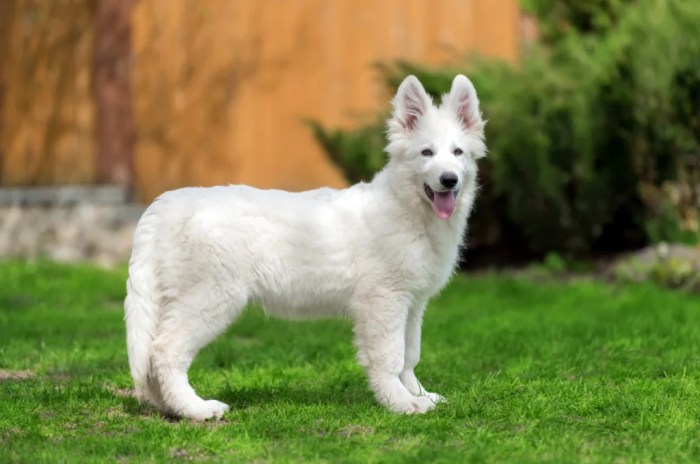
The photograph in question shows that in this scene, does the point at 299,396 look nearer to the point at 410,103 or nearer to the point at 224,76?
the point at 410,103

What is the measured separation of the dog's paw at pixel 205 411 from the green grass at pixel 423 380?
0.06 metres

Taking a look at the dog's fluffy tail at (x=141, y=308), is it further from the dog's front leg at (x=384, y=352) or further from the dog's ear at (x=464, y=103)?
the dog's ear at (x=464, y=103)

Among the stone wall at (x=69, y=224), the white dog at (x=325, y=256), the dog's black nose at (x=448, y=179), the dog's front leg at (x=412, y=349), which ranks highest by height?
the dog's black nose at (x=448, y=179)

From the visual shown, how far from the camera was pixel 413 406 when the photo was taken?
4855 millimetres

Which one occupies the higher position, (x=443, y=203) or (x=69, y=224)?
(x=443, y=203)

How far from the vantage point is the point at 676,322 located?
7188 mm

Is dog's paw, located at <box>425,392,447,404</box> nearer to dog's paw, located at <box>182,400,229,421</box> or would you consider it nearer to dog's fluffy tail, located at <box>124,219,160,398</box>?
dog's paw, located at <box>182,400,229,421</box>

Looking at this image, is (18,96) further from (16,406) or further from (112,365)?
(16,406)

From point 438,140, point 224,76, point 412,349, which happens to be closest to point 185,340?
point 412,349

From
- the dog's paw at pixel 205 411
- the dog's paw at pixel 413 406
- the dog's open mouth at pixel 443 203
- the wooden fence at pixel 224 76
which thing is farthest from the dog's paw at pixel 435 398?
the wooden fence at pixel 224 76

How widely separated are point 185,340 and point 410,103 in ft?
5.03

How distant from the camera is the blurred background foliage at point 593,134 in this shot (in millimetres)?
8859

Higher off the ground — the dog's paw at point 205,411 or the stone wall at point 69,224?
the dog's paw at point 205,411

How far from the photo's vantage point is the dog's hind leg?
4688 millimetres
